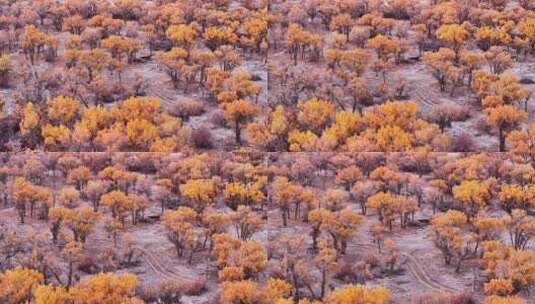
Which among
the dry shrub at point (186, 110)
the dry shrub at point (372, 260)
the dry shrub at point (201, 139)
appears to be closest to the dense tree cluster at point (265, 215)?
the dry shrub at point (372, 260)

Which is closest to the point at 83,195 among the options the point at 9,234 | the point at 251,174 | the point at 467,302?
the point at 9,234

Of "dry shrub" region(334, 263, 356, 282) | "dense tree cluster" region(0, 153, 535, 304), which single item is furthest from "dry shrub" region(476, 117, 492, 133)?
"dry shrub" region(334, 263, 356, 282)

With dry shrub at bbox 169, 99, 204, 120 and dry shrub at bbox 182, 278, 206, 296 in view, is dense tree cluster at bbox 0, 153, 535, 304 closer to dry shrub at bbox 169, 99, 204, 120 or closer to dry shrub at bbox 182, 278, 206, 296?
dry shrub at bbox 182, 278, 206, 296

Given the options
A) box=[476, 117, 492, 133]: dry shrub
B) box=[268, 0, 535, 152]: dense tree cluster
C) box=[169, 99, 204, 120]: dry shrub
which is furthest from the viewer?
box=[169, 99, 204, 120]: dry shrub

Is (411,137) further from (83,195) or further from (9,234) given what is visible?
(9,234)

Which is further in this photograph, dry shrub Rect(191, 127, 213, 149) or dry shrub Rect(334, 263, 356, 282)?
dry shrub Rect(191, 127, 213, 149)

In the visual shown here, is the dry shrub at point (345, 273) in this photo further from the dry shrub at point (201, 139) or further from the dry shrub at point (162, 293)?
the dry shrub at point (201, 139)
